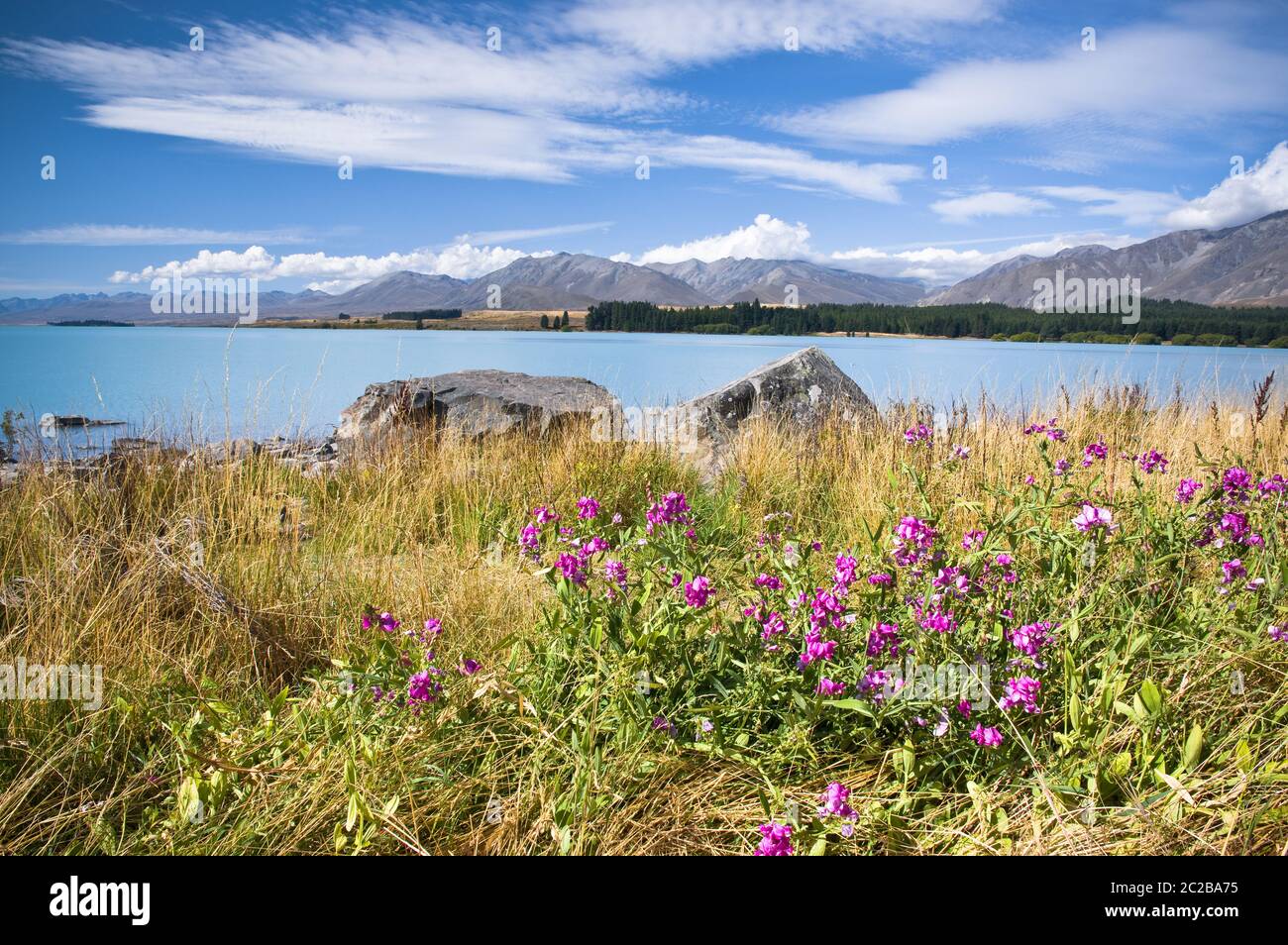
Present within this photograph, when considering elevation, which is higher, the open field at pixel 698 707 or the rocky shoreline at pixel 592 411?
the rocky shoreline at pixel 592 411

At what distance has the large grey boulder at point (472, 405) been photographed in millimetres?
7543

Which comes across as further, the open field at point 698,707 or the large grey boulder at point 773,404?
the large grey boulder at point 773,404

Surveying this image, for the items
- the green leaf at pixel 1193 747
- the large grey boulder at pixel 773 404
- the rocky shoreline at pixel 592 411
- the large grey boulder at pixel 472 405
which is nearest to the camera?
the green leaf at pixel 1193 747

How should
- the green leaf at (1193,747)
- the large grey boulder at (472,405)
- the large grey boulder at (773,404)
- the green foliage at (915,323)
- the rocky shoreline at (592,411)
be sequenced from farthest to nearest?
1. the green foliage at (915,323)
2. the large grey boulder at (472,405)
3. the large grey boulder at (773,404)
4. the rocky shoreline at (592,411)
5. the green leaf at (1193,747)

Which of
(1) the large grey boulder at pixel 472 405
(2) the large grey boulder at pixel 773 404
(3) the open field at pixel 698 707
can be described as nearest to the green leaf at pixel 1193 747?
(3) the open field at pixel 698 707

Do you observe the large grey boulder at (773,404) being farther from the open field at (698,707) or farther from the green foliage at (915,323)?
the green foliage at (915,323)

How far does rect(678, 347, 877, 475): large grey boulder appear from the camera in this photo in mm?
7359

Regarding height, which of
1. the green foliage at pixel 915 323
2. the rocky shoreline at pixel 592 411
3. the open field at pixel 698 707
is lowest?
the open field at pixel 698 707

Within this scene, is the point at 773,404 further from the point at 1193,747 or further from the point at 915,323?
the point at 915,323

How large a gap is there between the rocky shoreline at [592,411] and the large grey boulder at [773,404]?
11 mm

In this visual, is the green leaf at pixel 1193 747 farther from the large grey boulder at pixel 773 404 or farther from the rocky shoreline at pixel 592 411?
the large grey boulder at pixel 773 404
